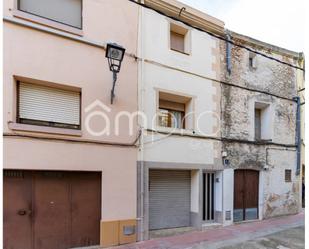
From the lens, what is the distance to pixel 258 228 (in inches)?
299

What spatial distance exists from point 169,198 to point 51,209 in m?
3.55

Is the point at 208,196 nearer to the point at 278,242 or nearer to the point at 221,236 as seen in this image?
the point at 221,236

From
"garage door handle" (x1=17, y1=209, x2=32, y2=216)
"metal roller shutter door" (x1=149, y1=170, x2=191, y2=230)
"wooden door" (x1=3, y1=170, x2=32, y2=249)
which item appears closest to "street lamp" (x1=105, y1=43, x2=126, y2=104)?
"wooden door" (x1=3, y1=170, x2=32, y2=249)

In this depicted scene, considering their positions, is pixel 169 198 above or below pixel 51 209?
below

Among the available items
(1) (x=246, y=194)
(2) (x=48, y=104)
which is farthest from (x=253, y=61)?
(2) (x=48, y=104)

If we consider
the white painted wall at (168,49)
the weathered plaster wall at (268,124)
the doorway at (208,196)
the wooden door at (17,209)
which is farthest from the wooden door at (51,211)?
the weathered plaster wall at (268,124)

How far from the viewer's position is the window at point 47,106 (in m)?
5.18

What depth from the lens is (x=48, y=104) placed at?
5.42 meters

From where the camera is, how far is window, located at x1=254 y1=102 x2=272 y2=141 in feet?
30.5

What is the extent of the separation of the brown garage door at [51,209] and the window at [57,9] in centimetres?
383

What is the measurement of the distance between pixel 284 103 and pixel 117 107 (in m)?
7.73

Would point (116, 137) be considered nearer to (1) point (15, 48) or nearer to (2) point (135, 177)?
(2) point (135, 177)

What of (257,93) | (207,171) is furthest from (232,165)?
(257,93)

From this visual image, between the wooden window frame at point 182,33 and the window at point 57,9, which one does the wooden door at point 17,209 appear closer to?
the window at point 57,9
